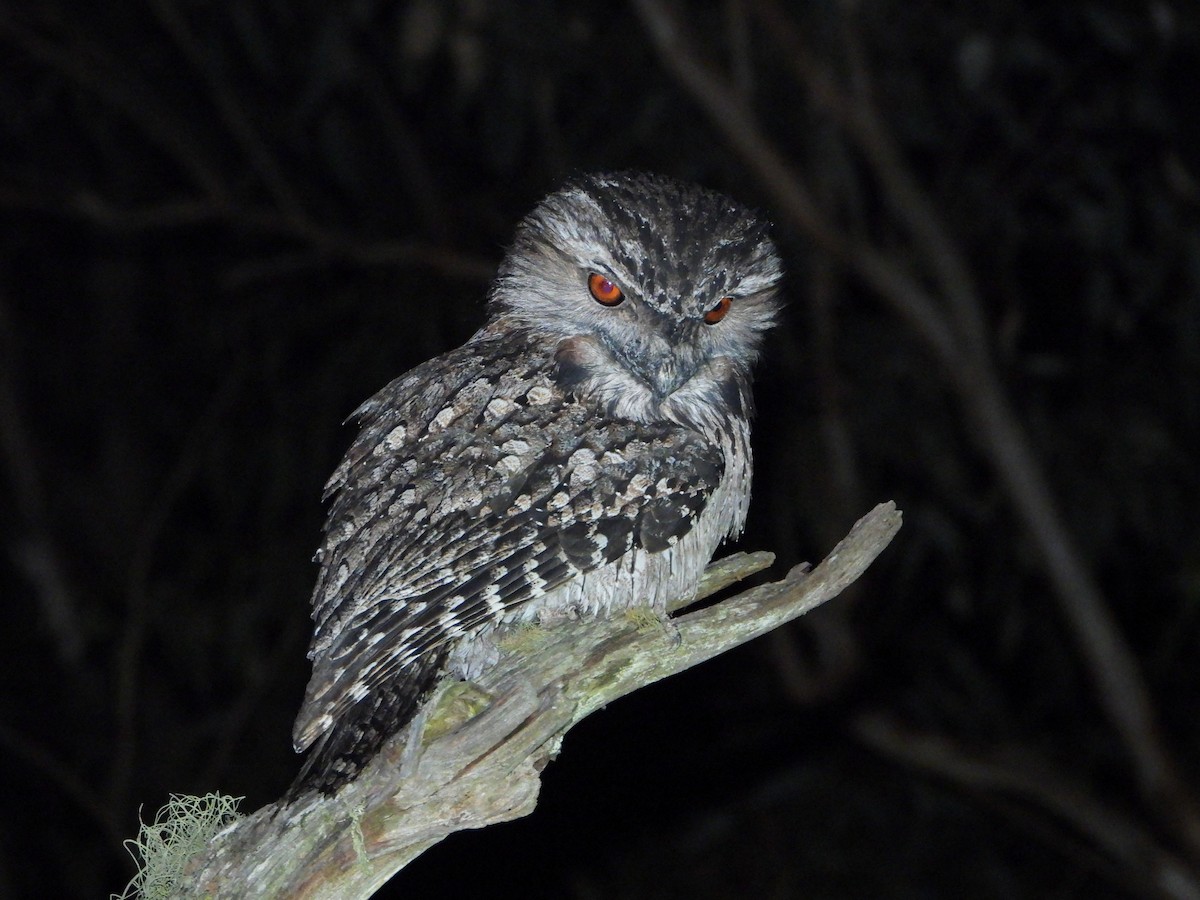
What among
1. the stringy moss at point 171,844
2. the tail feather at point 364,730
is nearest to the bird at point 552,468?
the tail feather at point 364,730

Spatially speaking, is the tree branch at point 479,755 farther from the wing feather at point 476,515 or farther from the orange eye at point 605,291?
the orange eye at point 605,291

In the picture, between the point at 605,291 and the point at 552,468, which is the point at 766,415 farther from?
the point at 552,468

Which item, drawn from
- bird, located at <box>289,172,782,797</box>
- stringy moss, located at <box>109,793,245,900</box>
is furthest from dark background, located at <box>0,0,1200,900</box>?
stringy moss, located at <box>109,793,245,900</box>

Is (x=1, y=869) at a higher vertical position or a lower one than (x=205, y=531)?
lower

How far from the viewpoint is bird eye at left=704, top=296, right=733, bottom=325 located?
240cm

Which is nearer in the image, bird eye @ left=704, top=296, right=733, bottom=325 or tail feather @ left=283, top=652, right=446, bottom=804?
tail feather @ left=283, top=652, right=446, bottom=804

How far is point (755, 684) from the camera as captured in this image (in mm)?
5762

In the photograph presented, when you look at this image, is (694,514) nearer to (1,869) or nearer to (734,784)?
(734,784)

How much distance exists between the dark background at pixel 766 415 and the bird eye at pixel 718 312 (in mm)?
2276

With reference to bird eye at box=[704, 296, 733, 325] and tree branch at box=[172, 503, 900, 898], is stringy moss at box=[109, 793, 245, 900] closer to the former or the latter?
tree branch at box=[172, 503, 900, 898]

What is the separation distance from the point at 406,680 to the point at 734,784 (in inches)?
148

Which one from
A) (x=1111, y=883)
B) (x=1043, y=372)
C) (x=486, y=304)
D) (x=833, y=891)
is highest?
(x=486, y=304)

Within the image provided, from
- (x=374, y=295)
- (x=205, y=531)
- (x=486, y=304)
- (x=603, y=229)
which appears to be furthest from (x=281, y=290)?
(x=603, y=229)

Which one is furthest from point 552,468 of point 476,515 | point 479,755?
point 479,755
